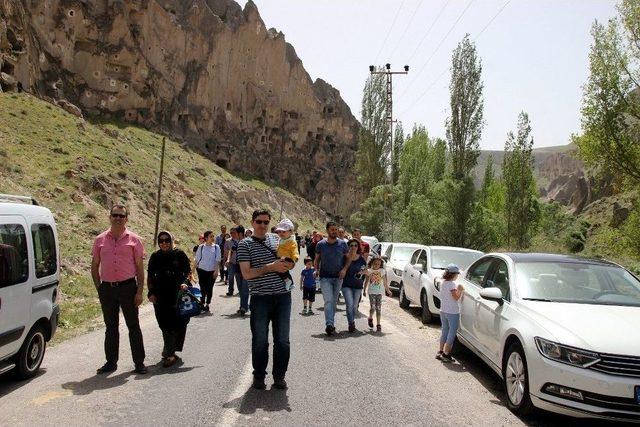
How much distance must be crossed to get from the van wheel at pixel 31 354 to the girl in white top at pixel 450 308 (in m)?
5.32

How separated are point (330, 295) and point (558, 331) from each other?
4841mm

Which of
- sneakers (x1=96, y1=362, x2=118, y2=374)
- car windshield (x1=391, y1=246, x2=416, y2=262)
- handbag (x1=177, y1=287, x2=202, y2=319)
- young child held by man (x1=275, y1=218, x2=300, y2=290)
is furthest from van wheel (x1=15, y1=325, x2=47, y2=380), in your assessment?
car windshield (x1=391, y1=246, x2=416, y2=262)

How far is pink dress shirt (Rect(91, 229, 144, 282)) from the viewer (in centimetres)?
643

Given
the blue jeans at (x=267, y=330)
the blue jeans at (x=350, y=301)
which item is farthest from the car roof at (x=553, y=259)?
the blue jeans at (x=350, y=301)

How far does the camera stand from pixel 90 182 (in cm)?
2897

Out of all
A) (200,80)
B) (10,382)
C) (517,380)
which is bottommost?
(10,382)

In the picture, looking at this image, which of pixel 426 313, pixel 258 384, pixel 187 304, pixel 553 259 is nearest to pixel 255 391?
pixel 258 384

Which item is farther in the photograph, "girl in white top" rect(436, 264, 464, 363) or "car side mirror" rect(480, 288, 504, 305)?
"girl in white top" rect(436, 264, 464, 363)

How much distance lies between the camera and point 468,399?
19.4ft

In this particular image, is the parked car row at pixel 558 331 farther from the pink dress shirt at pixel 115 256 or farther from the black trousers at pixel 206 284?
the black trousers at pixel 206 284

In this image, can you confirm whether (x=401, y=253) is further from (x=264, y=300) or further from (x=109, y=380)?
(x=109, y=380)

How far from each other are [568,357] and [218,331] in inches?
248

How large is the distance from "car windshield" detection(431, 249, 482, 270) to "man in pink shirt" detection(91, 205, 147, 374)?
7.21 meters

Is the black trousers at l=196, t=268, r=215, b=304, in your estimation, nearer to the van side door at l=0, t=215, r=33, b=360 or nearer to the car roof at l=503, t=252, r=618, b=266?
the van side door at l=0, t=215, r=33, b=360
